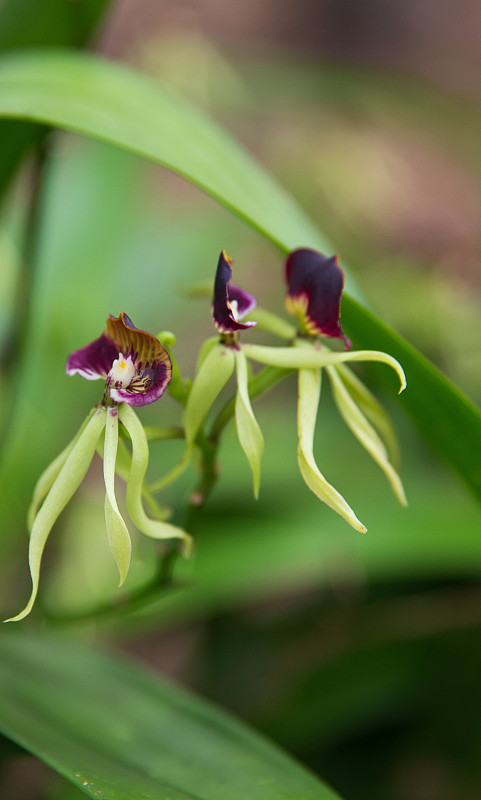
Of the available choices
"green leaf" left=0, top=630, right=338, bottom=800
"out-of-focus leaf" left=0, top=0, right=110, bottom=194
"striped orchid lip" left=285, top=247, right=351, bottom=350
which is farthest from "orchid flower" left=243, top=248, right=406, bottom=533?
"out-of-focus leaf" left=0, top=0, right=110, bottom=194

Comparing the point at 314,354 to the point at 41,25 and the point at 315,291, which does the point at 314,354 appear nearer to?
the point at 315,291

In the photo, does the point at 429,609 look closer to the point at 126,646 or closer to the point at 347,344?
the point at 347,344

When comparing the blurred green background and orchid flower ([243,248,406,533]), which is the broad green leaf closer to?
orchid flower ([243,248,406,533])

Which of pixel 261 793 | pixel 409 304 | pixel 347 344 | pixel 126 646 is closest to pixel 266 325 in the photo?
pixel 347 344

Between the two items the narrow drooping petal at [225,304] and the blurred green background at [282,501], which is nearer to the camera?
the narrow drooping petal at [225,304]

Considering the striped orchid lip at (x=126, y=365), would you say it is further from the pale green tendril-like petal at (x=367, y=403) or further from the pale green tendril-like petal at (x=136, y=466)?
the pale green tendril-like petal at (x=367, y=403)

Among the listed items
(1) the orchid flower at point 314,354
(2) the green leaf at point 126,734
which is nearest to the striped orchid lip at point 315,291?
(1) the orchid flower at point 314,354

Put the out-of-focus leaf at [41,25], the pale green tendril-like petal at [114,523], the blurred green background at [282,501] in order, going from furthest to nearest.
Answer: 1. the blurred green background at [282,501]
2. the out-of-focus leaf at [41,25]
3. the pale green tendril-like petal at [114,523]
